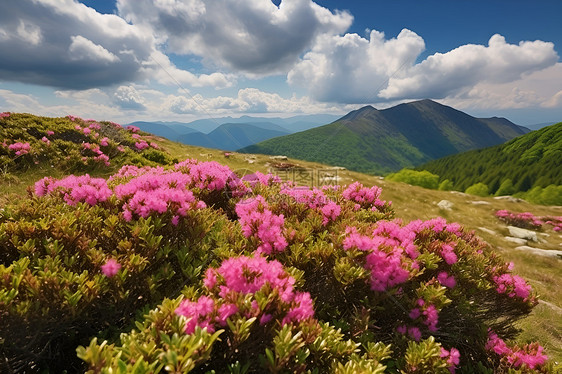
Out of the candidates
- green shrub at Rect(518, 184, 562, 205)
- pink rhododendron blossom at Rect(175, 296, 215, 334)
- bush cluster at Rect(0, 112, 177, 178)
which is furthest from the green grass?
green shrub at Rect(518, 184, 562, 205)

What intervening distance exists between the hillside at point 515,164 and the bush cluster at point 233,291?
434 ft

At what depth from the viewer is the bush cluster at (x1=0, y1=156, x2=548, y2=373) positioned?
235 cm

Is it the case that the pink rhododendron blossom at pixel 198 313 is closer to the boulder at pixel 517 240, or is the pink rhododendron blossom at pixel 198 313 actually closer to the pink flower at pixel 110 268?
the pink flower at pixel 110 268

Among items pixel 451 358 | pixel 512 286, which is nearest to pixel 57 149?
pixel 451 358

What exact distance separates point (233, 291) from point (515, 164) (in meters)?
164

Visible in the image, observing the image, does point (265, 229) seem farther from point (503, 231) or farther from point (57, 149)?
point (503, 231)

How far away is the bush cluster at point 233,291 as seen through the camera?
2350 mm

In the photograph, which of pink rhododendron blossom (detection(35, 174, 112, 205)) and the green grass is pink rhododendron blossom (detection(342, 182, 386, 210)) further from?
pink rhododendron blossom (detection(35, 174, 112, 205))

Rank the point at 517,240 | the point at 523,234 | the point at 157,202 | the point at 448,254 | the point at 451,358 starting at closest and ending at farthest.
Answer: the point at 451,358, the point at 157,202, the point at 448,254, the point at 517,240, the point at 523,234

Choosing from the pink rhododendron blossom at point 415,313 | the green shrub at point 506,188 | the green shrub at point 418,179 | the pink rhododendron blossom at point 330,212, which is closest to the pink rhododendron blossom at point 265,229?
the pink rhododendron blossom at point 330,212

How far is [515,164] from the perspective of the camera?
4843 inches

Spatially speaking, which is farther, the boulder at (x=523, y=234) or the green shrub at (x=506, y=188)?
the green shrub at (x=506, y=188)

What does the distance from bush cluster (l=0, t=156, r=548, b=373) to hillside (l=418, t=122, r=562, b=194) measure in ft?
434

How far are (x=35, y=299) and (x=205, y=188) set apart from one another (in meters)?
3.35
